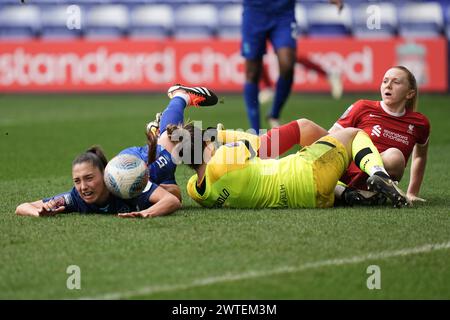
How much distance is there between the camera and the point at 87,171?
20.7 feet

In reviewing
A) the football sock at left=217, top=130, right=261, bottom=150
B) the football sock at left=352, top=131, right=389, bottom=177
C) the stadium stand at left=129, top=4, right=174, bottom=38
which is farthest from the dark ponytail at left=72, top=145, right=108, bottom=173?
the stadium stand at left=129, top=4, right=174, bottom=38

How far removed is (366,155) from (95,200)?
186 cm

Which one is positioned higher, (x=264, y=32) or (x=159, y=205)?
(x=264, y=32)

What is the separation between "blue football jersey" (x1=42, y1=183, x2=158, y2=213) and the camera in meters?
6.54

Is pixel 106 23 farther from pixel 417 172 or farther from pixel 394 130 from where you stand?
pixel 417 172

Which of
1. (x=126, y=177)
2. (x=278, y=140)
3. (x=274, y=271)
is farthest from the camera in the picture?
(x=278, y=140)

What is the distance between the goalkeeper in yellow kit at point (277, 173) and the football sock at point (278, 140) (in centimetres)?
31

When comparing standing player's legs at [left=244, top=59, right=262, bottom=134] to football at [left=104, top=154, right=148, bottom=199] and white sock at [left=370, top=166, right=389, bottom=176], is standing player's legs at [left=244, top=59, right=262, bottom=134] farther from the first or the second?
football at [left=104, top=154, right=148, bottom=199]

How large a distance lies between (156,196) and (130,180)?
34 centimetres

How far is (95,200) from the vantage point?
6457mm

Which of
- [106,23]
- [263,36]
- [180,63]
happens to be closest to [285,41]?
[263,36]
